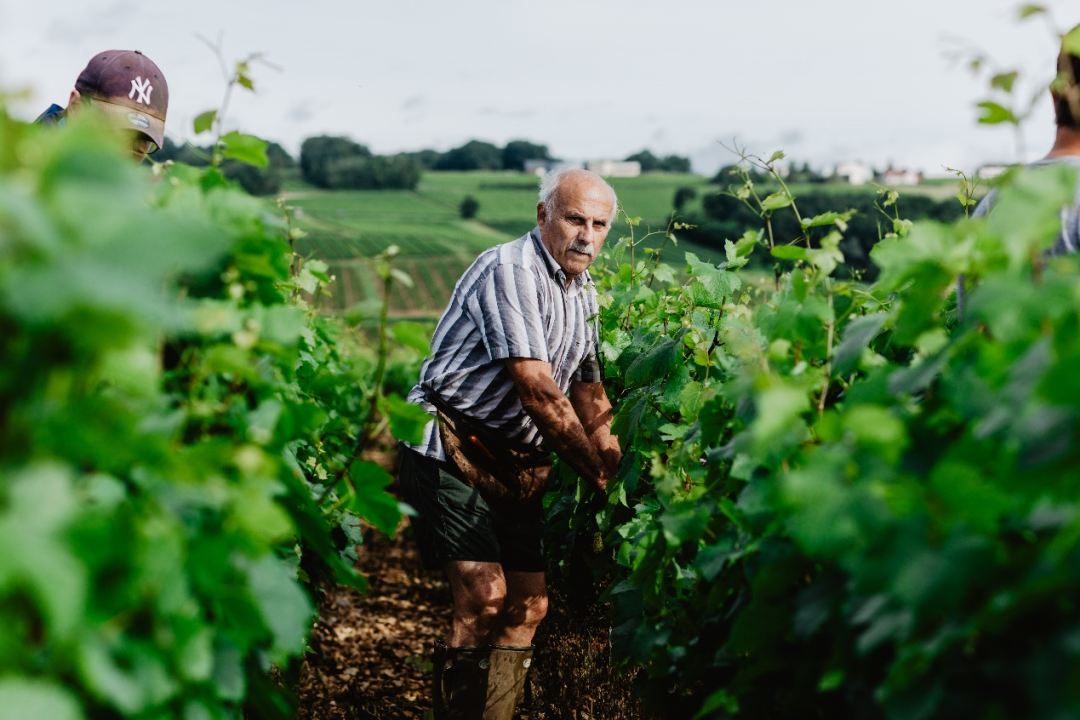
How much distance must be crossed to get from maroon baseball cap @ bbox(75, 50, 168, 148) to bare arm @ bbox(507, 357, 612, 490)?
1946 millimetres

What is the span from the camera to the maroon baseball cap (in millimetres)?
3588

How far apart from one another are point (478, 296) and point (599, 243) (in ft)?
2.15

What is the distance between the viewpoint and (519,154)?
109 m

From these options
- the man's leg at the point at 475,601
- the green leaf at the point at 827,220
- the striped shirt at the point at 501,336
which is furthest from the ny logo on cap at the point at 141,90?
the green leaf at the point at 827,220

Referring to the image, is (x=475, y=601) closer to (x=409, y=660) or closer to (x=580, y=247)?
(x=580, y=247)

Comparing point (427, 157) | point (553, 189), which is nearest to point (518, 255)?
point (553, 189)

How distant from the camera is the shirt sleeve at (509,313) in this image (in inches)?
125

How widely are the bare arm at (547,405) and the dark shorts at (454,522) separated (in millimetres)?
470

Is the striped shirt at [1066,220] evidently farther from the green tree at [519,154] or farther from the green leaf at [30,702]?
the green tree at [519,154]

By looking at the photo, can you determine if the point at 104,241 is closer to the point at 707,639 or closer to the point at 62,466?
the point at 62,466

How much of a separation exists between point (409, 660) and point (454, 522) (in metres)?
2.36

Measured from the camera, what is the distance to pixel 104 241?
0.92 meters

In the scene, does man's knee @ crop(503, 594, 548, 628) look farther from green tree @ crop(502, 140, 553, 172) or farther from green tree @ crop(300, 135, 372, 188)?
green tree @ crop(502, 140, 553, 172)

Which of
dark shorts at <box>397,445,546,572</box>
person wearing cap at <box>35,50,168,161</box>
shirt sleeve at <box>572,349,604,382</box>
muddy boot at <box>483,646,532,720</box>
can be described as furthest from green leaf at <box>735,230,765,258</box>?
person wearing cap at <box>35,50,168,161</box>
